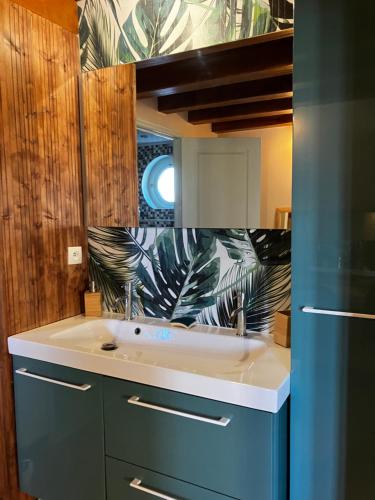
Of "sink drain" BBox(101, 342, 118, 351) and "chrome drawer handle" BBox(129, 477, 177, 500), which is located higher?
"sink drain" BBox(101, 342, 118, 351)

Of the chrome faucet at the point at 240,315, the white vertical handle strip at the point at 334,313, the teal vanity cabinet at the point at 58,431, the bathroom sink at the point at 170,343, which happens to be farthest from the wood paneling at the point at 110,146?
the white vertical handle strip at the point at 334,313

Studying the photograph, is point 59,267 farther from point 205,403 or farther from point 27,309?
point 205,403

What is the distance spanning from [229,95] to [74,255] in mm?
1042

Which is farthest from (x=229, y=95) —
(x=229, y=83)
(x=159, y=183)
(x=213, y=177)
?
(x=159, y=183)

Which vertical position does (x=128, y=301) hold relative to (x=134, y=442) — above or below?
above

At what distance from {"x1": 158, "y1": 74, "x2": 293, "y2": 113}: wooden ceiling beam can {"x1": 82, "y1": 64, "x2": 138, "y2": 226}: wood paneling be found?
0.69 feet

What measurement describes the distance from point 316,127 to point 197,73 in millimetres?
679

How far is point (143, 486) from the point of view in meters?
1.40

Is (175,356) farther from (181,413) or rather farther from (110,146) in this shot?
(110,146)

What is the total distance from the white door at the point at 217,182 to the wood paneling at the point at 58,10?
780 millimetres

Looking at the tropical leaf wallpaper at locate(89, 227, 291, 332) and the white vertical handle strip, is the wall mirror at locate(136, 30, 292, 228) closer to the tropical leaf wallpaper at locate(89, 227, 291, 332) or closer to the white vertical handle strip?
the tropical leaf wallpaper at locate(89, 227, 291, 332)

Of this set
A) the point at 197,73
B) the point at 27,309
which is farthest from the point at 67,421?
the point at 197,73

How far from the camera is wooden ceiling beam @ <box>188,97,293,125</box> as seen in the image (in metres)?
1.50

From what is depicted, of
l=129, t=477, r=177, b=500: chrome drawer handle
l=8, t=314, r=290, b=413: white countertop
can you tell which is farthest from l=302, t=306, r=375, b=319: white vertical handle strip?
l=129, t=477, r=177, b=500: chrome drawer handle
